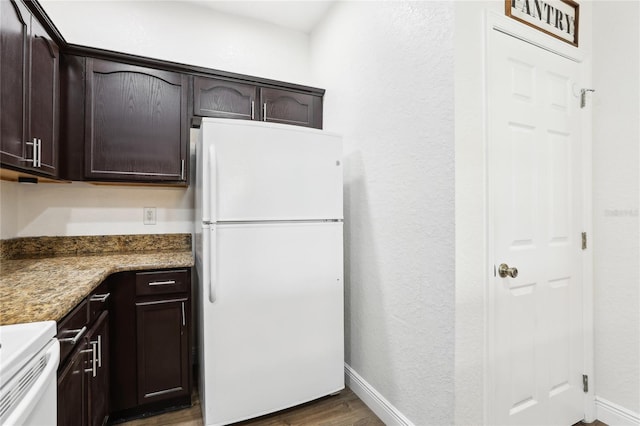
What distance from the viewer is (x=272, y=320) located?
1.80 meters

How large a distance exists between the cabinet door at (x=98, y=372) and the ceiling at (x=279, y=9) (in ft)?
7.88

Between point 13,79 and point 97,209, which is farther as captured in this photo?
point 97,209

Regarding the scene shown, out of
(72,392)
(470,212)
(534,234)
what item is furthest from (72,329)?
(534,234)

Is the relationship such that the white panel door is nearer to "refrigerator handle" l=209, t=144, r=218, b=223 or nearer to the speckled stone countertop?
"refrigerator handle" l=209, t=144, r=218, b=223

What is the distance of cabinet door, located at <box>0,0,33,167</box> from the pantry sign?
226 centimetres

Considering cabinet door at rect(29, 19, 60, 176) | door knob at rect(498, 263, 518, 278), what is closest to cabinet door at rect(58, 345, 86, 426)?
cabinet door at rect(29, 19, 60, 176)

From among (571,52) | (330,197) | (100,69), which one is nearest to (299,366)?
(330,197)

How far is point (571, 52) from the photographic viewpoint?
67.2 inches

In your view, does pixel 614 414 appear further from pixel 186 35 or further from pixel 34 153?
pixel 186 35

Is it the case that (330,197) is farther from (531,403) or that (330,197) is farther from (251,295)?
(531,403)

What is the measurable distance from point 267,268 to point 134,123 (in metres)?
1.32

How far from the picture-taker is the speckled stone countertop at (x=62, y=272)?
1.04m

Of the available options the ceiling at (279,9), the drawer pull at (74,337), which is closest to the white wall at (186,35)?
the ceiling at (279,9)

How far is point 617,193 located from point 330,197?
5.25 ft
